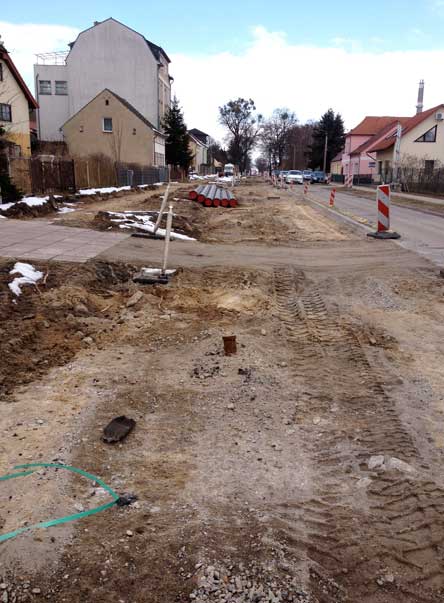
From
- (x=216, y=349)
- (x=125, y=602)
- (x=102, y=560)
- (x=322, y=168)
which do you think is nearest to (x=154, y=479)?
(x=102, y=560)

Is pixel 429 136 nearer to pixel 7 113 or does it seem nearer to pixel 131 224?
pixel 7 113

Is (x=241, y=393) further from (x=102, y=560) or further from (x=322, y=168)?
(x=322, y=168)

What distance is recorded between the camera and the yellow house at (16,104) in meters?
36.0

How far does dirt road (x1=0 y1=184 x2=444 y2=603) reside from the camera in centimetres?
270

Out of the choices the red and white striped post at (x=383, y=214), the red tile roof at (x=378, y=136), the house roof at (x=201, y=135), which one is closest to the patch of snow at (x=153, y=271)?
the red and white striped post at (x=383, y=214)

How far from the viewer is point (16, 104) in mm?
39094

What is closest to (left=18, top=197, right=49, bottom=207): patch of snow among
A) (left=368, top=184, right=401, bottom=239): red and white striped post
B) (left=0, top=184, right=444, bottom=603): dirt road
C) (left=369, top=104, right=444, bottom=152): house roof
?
(left=0, top=184, right=444, bottom=603): dirt road

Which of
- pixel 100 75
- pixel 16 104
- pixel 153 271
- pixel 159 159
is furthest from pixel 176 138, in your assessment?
pixel 153 271

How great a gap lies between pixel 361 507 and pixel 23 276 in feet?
20.3

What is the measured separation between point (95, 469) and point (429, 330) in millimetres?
4788

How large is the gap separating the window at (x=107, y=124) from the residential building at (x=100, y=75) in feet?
20.3

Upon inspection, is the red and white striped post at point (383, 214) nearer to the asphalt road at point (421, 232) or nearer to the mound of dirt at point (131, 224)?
the asphalt road at point (421, 232)

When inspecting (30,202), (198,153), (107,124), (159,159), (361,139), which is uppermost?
(361,139)

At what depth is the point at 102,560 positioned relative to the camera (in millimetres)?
2738
